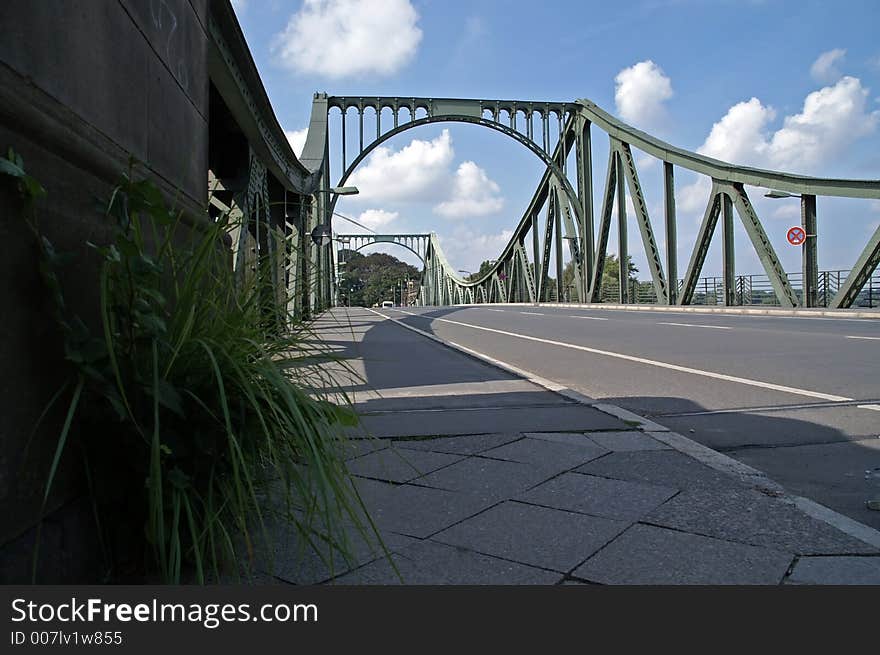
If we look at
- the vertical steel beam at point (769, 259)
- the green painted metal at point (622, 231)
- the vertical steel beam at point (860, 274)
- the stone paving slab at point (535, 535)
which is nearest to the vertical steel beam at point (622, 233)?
the green painted metal at point (622, 231)

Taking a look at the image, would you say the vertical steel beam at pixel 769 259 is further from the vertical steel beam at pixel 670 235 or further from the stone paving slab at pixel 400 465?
the stone paving slab at pixel 400 465

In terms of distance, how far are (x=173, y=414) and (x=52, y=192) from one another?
0.58m

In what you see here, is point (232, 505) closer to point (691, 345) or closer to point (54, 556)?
point (54, 556)

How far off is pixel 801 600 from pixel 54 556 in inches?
67.2

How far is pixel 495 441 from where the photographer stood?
11.7 ft

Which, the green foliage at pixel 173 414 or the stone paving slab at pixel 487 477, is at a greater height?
the green foliage at pixel 173 414

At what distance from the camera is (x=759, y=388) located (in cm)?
559

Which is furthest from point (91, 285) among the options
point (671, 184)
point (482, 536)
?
point (671, 184)

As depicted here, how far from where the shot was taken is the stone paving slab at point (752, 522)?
6.76 ft

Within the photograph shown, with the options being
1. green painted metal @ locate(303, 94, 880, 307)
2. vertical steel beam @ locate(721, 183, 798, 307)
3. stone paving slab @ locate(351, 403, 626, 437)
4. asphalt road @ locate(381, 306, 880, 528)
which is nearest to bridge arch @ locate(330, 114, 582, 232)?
green painted metal @ locate(303, 94, 880, 307)

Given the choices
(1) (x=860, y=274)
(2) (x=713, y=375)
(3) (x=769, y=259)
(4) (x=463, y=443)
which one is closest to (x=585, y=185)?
(3) (x=769, y=259)

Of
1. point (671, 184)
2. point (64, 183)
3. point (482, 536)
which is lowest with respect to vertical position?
point (482, 536)

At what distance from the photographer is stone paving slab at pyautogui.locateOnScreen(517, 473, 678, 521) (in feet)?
7.97

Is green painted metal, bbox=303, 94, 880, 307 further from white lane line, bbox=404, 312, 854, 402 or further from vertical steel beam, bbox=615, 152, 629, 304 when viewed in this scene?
white lane line, bbox=404, 312, 854, 402
